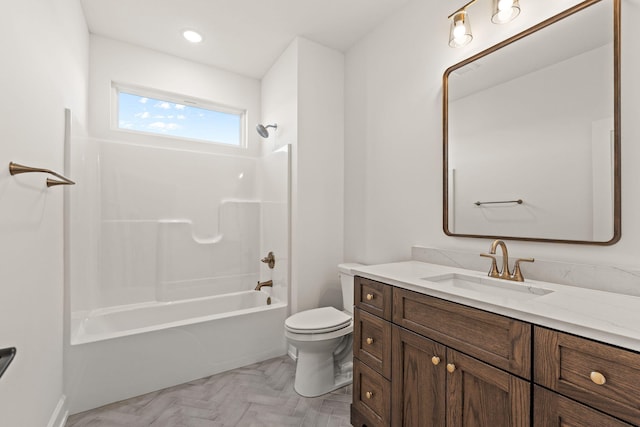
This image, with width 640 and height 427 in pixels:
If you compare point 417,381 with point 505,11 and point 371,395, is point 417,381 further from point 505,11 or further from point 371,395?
point 505,11

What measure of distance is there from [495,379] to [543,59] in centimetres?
140

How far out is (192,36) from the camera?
2.51 metres

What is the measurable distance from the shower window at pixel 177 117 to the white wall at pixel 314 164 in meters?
0.81

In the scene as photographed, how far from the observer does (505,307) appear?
37.2 inches

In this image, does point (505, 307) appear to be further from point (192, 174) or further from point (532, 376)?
point (192, 174)

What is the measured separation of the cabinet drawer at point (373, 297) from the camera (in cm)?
142

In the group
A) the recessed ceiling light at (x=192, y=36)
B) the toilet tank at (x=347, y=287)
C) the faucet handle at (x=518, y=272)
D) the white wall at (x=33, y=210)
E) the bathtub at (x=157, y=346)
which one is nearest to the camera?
the white wall at (x=33, y=210)

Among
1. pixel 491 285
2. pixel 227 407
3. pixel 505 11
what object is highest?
pixel 505 11

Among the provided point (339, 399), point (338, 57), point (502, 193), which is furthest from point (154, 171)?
point (502, 193)

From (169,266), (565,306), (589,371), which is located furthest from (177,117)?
(589,371)

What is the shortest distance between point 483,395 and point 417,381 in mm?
298

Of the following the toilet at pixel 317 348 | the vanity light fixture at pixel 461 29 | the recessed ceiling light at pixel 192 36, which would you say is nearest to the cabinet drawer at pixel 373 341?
the toilet at pixel 317 348

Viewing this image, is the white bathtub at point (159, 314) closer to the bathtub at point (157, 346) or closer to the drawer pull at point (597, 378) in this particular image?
the bathtub at point (157, 346)

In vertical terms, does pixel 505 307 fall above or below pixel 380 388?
above
